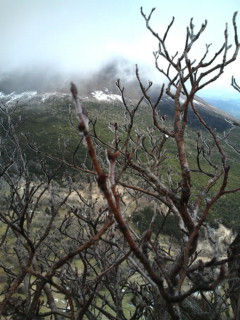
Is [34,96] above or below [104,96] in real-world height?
above

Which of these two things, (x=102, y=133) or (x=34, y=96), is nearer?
(x=102, y=133)

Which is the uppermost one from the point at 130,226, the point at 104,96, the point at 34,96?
the point at 34,96

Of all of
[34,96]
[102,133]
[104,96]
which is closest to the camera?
[102,133]

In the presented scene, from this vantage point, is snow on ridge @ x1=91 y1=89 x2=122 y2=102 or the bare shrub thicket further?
snow on ridge @ x1=91 y1=89 x2=122 y2=102

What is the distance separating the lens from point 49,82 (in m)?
104

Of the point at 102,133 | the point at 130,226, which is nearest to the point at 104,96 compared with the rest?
the point at 102,133

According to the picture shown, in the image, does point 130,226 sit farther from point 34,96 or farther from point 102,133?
point 34,96

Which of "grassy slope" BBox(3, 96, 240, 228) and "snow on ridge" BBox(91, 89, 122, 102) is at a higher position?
"snow on ridge" BBox(91, 89, 122, 102)

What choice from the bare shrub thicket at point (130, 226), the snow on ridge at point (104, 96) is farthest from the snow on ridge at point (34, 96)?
the bare shrub thicket at point (130, 226)

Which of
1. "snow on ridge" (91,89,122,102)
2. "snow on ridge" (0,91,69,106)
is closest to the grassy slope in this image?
"snow on ridge" (0,91,69,106)

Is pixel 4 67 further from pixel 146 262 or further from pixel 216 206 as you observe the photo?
pixel 146 262

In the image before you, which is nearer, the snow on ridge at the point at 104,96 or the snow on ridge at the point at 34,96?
the snow on ridge at the point at 34,96

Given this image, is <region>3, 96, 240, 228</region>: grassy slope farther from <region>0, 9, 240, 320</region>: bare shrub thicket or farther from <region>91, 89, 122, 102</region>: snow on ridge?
<region>0, 9, 240, 320</region>: bare shrub thicket

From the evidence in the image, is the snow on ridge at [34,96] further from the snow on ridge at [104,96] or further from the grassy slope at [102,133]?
the snow on ridge at [104,96]
